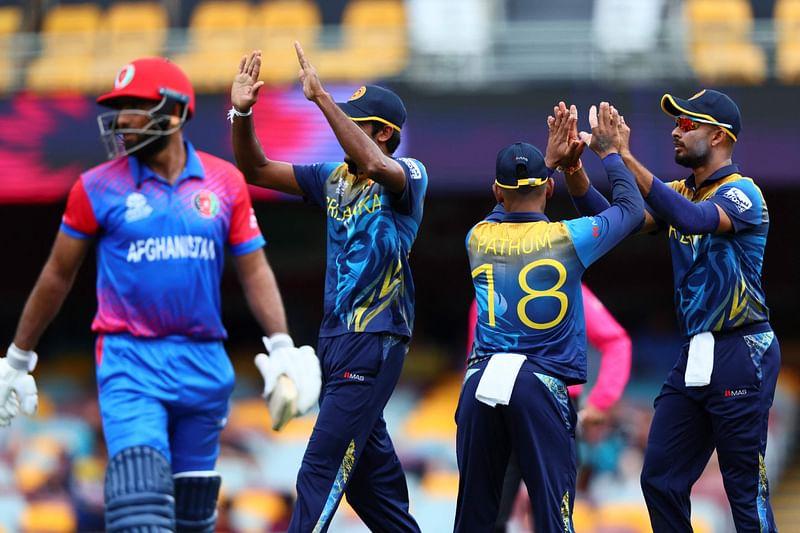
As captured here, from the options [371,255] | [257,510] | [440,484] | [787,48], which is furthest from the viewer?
[787,48]

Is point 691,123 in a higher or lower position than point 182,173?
lower

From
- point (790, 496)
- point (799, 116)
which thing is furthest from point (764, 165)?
point (790, 496)

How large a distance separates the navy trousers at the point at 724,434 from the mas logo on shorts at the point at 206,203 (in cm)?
232

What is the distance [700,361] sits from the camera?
613 centimetres

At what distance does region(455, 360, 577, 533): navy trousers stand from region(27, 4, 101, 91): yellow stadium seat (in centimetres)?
890

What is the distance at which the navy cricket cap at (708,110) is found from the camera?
6.33 metres

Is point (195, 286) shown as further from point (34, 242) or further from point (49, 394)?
point (34, 242)

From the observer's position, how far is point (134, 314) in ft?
17.9

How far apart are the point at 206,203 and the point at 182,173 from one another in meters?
0.18

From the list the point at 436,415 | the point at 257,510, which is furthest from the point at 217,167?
the point at 436,415

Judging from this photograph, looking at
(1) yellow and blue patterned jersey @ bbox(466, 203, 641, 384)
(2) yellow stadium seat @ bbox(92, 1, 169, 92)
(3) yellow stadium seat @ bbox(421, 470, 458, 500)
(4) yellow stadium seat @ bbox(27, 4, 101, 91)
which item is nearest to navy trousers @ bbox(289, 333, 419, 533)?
(1) yellow and blue patterned jersey @ bbox(466, 203, 641, 384)

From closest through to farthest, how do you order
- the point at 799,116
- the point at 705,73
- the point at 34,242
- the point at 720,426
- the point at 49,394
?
1. the point at 720,426
2. the point at 799,116
3. the point at 705,73
4. the point at 49,394
5. the point at 34,242

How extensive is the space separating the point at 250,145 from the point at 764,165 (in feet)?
23.8

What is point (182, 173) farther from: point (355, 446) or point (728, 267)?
point (728, 267)
